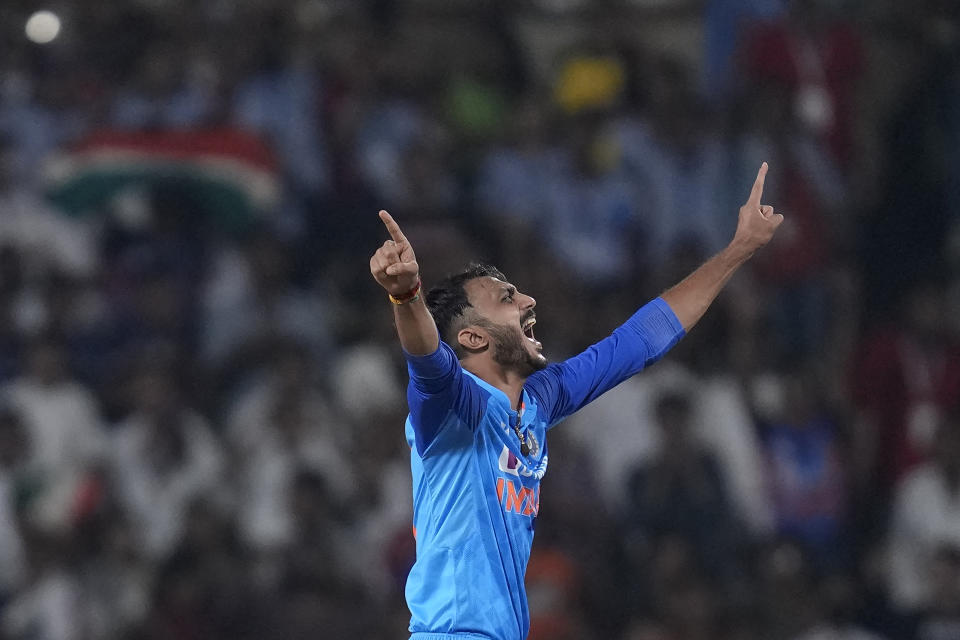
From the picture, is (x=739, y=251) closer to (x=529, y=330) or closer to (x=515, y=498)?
(x=529, y=330)

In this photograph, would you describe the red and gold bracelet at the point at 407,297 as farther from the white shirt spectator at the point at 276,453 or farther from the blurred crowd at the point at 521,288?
the white shirt spectator at the point at 276,453

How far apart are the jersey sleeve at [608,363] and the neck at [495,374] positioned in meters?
0.13

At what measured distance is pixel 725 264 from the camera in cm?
519

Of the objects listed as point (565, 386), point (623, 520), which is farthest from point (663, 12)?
point (565, 386)

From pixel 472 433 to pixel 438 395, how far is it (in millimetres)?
264

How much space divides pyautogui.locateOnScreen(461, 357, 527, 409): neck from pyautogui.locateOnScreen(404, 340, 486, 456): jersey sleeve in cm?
20

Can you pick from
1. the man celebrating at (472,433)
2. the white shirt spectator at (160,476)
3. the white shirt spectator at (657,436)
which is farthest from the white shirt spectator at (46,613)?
the man celebrating at (472,433)

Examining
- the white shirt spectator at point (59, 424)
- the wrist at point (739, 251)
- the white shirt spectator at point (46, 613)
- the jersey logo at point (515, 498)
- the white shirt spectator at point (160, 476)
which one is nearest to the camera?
the jersey logo at point (515, 498)

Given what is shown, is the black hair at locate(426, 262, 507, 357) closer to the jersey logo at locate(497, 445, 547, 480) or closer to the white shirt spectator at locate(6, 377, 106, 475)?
the jersey logo at locate(497, 445, 547, 480)

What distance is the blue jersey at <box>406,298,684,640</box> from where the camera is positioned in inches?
173

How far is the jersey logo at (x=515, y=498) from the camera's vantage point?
4.52 metres

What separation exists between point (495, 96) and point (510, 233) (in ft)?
4.72

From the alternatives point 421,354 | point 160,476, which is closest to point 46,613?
point 160,476

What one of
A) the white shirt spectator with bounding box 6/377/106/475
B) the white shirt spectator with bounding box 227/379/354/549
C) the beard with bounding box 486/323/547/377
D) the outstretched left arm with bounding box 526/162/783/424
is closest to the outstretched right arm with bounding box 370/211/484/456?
the beard with bounding box 486/323/547/377
